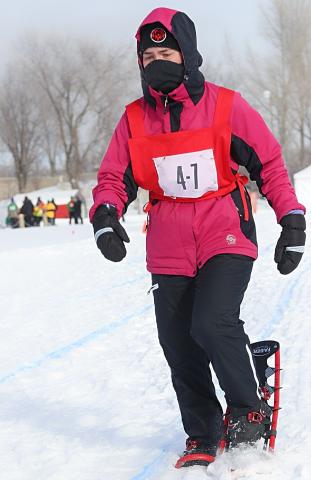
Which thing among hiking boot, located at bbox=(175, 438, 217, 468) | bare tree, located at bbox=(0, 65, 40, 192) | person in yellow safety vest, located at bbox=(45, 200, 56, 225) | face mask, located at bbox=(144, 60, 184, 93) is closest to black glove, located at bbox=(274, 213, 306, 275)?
face mask, located at bbox=(144, 60, 184, 93)

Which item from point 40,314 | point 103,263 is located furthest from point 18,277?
point 40,314

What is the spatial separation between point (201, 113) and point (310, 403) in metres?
1.63

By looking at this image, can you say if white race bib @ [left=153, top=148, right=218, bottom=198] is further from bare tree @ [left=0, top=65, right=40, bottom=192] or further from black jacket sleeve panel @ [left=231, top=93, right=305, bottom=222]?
bare tree @ [left=0, top=65, right=40, bottom=192]

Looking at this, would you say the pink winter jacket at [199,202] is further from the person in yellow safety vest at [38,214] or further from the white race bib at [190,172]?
the person in yellow safety vest at [38,214]

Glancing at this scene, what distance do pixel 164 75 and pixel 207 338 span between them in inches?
39.8

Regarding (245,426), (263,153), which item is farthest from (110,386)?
(263,153)

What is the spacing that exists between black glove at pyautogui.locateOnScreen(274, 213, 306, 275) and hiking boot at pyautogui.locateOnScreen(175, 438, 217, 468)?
0.78 meters

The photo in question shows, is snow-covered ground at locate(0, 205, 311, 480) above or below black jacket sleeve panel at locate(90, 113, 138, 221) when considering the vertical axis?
below

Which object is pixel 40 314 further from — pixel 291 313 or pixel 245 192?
pixel 245 192

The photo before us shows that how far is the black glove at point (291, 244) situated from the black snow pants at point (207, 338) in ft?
0.53

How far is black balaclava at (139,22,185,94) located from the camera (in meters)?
2.75

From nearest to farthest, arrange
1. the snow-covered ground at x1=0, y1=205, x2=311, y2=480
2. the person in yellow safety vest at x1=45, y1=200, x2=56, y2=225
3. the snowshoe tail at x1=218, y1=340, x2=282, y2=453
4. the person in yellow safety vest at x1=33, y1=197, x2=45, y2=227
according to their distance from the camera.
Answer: the snowshoe tail at x1=218, y1=340, x2=282, y2=453 < the snow-covered ground at x1=0, y1=205, x2=311, y2=480 < the person in yellow safety vest at x1=33, y1=197, x2=45, y2=227 < the person in yellow safety vest at x1=45, y1=200, x2=56, y2=225

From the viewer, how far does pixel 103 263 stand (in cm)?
1073

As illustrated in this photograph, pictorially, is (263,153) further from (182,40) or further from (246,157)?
(182,40)
